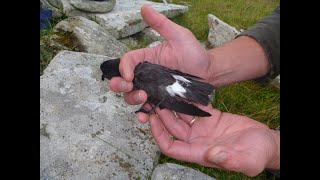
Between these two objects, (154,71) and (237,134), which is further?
(154,71)

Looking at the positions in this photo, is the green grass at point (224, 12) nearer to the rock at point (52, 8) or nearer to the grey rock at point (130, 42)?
the grey rock at point (130, 42)

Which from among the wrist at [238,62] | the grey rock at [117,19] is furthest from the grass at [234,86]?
the wrist at [238,62]

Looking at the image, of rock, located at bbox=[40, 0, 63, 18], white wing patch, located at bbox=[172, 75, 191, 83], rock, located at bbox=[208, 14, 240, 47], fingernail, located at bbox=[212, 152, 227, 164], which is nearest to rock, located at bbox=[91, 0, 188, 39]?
rock, located at bbox=[40, 0, 63, 18]

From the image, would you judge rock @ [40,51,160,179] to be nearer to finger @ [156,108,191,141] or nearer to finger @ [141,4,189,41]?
finger @ [156,108,191,141]

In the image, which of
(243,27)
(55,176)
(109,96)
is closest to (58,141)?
(55,176)

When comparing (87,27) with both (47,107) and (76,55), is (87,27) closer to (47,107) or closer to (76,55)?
(76,55)
